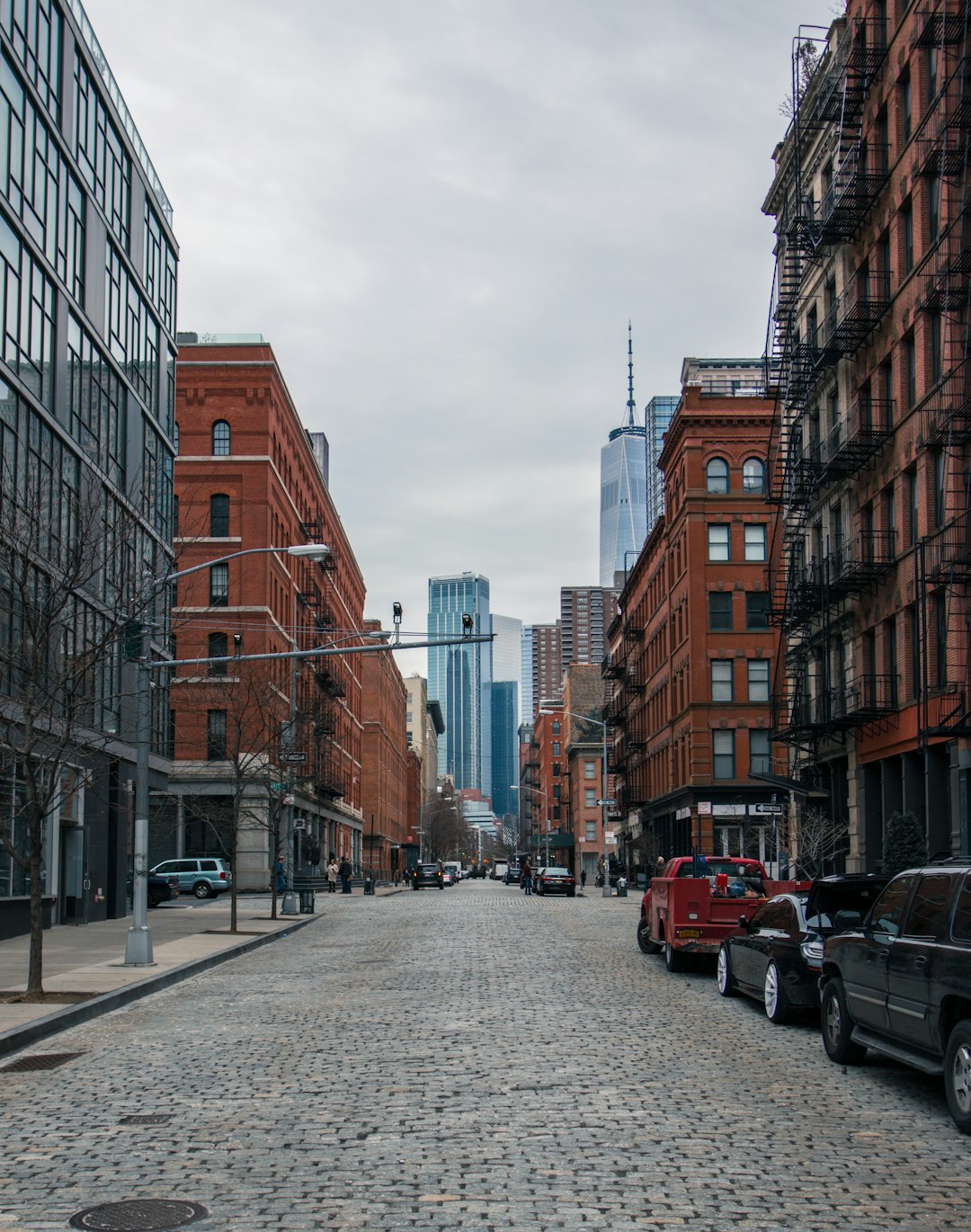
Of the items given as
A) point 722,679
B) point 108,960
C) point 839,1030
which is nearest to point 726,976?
point 839,1030

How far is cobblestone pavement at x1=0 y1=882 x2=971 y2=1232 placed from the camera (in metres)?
7.47

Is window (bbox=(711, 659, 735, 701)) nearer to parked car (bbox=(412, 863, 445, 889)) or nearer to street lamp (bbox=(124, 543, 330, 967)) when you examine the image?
parked car (bbox=(412, 863, 445, 889))

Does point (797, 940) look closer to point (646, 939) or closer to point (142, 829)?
point (646, 939)

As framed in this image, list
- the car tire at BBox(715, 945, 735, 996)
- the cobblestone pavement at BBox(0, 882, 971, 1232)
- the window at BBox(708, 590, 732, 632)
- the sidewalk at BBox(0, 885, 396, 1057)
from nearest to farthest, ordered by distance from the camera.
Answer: the cobblestone pavement at BBox(0, 882, 971, 1232) → the sidewalk at BBox(0, 885, 396, 1057) → the car tire at BBox(715, 945, 735, 996) → the window at BBox(708, 590, 732, 632)

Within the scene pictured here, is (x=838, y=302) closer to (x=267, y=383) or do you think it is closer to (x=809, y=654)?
(x=809, y=654)

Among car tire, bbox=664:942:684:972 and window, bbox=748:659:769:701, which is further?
window, bbox=748:659:769:701

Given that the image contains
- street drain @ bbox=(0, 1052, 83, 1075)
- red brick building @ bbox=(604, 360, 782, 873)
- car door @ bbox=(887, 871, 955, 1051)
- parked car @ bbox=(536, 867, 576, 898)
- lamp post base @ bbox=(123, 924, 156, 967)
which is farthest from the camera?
parked car @ bbox=(536, 867, 576, 898)

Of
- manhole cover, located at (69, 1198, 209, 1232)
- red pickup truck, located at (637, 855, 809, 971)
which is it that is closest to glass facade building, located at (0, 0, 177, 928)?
red pickup truck, located at (637, 855, 809, 971)

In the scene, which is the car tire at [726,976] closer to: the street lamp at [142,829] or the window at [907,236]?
the street lamp at [142,829]

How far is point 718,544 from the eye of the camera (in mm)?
61469

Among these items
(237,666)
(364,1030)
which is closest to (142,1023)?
(364,1030)

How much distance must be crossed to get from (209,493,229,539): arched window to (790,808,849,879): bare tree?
32506 mm

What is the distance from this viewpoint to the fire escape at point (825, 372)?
33.5 meters

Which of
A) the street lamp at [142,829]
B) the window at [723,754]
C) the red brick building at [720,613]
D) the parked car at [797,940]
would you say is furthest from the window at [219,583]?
the parked car at [797,940]
